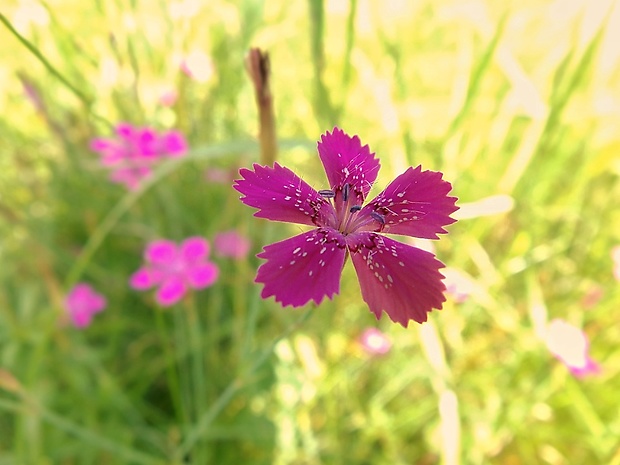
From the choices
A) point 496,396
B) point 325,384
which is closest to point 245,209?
point 325,384

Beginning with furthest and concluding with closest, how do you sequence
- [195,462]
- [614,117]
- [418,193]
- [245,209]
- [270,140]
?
[614,117], [245,209], [195,462], [270,140], [418,193]

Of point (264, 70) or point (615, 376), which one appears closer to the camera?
point (264, 70)

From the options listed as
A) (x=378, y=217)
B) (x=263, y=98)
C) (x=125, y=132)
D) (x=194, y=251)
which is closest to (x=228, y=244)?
(x=194, y=251)

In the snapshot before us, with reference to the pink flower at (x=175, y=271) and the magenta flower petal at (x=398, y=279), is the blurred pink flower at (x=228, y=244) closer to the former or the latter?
the pink flower at (x=175, y=271)

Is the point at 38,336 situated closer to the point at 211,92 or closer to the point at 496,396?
the point at 211,92

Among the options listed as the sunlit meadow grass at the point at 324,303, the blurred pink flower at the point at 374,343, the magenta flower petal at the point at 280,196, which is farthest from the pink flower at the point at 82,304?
the magenta flower petal at the point at 280,196

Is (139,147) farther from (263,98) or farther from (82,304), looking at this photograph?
(263,98)

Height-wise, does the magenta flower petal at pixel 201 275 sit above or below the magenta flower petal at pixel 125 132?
below

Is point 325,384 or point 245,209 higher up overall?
point 245,209
